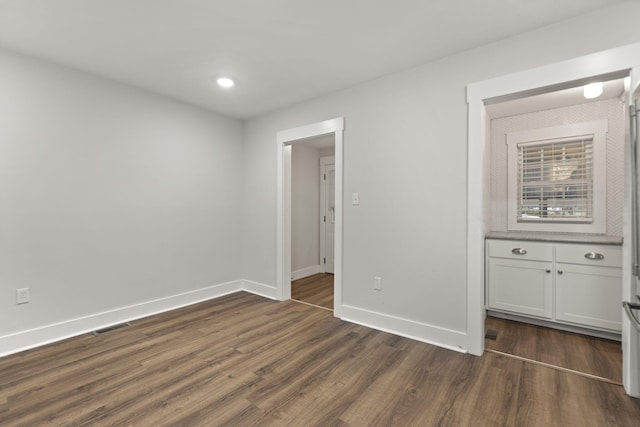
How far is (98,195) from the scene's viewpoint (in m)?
2.88

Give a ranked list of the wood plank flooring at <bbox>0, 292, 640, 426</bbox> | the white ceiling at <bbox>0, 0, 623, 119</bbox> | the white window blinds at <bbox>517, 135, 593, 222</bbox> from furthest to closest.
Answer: the white window blinds at <bbox>517, 135, 593, 222</bbox>
the white ceiling at <bbox>0, 0, 623, 119</bbox>
the wood plank flooring at <bbox>0, 292, 640, 426</bbox>

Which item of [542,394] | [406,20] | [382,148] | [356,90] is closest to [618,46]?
[406,20]

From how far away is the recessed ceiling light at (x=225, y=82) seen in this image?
2910 millimetres

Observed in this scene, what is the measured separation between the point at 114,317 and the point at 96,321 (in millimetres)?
151

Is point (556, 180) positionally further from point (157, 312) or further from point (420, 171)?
point (157, 312)

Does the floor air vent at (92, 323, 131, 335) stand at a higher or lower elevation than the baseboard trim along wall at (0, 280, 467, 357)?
lower

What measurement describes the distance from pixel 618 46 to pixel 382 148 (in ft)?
5.48

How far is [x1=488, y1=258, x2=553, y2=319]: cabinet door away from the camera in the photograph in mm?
2883

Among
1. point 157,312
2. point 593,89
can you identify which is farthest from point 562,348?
point 157,312

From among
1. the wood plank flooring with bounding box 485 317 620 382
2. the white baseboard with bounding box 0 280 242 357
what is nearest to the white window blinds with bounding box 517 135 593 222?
the wood plank flooring with bounding box 485 317 620 382

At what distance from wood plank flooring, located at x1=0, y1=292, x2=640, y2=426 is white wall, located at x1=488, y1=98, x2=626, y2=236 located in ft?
6.32

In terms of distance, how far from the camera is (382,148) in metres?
2.87

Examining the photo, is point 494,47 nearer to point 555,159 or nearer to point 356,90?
point 356,90

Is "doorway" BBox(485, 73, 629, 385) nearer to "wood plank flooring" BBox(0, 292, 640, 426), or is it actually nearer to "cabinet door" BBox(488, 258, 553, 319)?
"cabinet door" BBox(488, 258, 553, 319)
